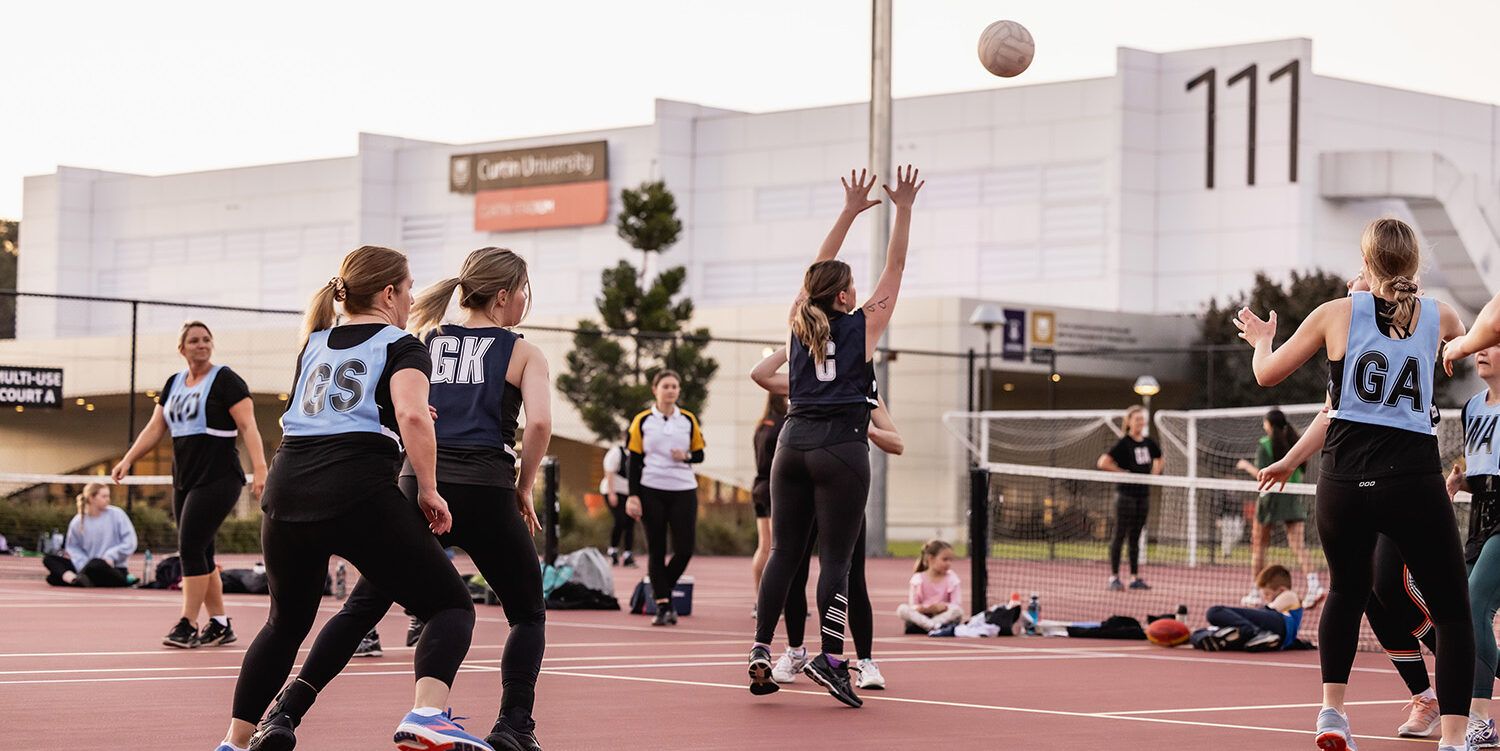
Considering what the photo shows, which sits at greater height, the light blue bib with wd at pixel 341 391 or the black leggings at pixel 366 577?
the light blue bib with wd at pixel 341 391

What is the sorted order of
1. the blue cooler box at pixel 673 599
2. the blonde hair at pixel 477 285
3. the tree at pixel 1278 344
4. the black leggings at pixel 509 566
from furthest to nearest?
A: the tree at pixel 1278 344
the blue cooler box at pixel 673 599
the blonde hair at pixel 477 285
the black leggings at pixel 509 566

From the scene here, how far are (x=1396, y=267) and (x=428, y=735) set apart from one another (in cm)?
355

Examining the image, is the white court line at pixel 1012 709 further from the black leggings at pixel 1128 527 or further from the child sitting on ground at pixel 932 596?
the black leggings at pixel 1128 527

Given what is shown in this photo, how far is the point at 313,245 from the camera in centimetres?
6656

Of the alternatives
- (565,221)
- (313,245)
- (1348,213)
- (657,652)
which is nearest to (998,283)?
(1348,213)

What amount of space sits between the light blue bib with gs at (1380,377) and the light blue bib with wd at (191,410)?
21.1 ft

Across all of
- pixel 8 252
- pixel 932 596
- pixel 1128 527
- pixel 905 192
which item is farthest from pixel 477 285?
pixel 8 252

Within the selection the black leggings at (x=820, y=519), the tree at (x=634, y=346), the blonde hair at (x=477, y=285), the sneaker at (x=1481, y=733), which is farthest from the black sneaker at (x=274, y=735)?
the tree at (x=634, y=346)

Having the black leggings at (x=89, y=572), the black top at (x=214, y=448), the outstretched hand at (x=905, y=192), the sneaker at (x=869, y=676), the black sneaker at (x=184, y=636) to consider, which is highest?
the outstretched hand at (x=905, y=192)

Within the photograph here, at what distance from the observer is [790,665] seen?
371 inches

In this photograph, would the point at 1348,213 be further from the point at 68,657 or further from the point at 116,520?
the point at 68,657

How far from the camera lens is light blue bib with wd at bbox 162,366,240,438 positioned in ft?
36.6

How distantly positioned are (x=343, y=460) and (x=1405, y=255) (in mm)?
3578

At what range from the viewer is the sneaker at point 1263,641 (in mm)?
12930
